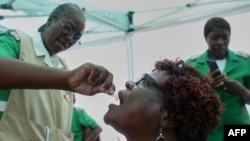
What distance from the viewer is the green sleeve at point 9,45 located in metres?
1.50

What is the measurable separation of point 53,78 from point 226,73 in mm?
1359

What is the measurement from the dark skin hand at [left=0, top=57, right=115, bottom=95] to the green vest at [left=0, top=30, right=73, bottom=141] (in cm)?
46

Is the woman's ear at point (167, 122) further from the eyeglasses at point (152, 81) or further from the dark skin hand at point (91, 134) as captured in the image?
the dark skin hand at point (91, 134)

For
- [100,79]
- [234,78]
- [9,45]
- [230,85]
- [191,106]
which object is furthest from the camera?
[234,78]

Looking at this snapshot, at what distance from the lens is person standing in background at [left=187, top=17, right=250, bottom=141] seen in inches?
84.0

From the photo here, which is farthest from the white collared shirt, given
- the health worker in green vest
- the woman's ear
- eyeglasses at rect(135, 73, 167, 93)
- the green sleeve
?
the woman's ear

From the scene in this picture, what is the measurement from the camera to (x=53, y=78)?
110cm

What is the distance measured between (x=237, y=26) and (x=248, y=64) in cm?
117

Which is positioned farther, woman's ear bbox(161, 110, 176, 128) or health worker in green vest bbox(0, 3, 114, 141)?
woman's ear bbox(161, 110, 176, 128)

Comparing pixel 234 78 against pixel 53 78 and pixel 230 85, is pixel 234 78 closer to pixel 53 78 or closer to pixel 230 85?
pixel 230 85

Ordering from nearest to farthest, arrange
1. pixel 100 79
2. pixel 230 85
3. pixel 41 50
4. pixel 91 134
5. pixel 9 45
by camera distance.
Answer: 1. pixel 100 79
2. pixel 9 45
3. pixel 41 50
4. pixel 230 85
5. pixel 91 134

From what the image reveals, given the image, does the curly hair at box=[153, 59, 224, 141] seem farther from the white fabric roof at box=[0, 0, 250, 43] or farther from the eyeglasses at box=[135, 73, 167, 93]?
the white fabric roof at box=[0, 0, 250, 43]

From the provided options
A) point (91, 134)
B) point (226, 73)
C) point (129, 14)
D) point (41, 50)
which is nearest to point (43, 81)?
point (41, 50)

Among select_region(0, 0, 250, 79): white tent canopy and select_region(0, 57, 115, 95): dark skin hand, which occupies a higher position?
select_region(0, 0, 250, 79): white tent canopy
